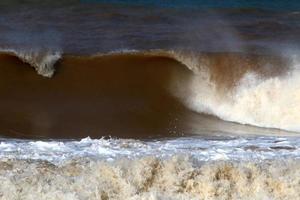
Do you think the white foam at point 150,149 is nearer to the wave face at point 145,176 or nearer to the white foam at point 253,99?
the wave face at point 145,176

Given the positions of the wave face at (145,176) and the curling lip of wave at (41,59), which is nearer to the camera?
the wave face at (145,176)

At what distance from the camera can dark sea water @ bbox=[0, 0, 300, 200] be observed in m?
6.95

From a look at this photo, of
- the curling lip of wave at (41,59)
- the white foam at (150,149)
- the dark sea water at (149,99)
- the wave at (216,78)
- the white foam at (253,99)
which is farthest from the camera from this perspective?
the curling lip of wave at (41,59)

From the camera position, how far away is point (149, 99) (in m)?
12.1

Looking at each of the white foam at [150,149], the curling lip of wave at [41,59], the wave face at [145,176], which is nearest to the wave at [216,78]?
the curling lip of wave at [41,59]

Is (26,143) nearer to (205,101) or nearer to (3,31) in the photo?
(205,101)

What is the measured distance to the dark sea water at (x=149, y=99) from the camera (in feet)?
22.8

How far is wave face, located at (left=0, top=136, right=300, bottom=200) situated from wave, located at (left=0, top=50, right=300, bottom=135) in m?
3.40

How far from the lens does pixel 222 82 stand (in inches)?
484

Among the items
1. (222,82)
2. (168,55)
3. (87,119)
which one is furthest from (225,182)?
(168,55)

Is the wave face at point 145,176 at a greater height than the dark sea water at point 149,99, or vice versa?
the dark sea water at point 149,99

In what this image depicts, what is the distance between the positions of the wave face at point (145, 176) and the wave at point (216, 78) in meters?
3.40

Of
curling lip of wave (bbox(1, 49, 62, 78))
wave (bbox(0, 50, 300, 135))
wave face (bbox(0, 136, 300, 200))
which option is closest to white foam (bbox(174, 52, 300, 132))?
wave (bbox(0, 50, 300, 135))

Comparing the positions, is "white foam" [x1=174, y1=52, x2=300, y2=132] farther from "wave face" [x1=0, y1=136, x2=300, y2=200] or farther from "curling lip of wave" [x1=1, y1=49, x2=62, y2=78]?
"wave face" [x1=0, y1=136, x2=300, y2=200]
